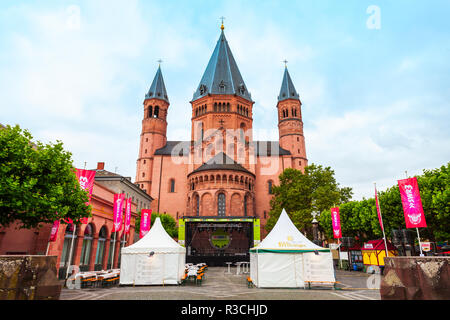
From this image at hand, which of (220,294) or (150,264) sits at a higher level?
(150,264)

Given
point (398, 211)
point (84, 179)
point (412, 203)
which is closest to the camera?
point (412, 203)

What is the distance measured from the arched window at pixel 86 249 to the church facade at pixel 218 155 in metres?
23.5

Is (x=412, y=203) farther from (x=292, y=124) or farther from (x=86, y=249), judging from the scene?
(x=292, y=124)

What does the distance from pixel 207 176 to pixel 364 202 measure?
26539 mm

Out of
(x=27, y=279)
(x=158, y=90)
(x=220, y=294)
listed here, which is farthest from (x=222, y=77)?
(x=27, y=279)

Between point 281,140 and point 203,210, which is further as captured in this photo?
point 281,140

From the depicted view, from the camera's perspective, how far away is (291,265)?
14.7m

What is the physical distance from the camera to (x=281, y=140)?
6331 cm

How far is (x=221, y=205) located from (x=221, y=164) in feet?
24.0

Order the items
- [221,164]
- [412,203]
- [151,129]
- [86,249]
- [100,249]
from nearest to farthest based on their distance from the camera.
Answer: [412,203], [86,249], [100,249], [221,164], [151,129]

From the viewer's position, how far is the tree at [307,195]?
122 feet
